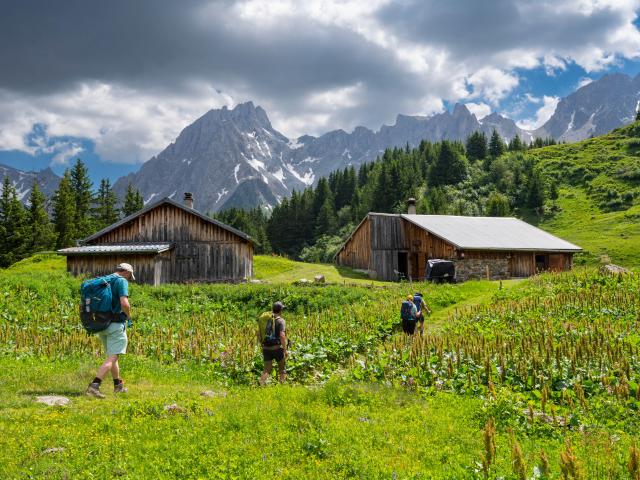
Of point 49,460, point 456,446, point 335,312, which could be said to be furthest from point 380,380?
point 335,312

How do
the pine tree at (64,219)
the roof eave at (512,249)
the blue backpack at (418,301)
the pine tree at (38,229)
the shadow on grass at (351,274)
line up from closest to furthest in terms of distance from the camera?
the blue backpack at (418,301) < the roof eave at (512,249) < the shadow on grass at (351,274) < the pine tree at (38,229) < the pine tree at (64,219)

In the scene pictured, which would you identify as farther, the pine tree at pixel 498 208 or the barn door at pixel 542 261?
the pine tree at pixel 498 208

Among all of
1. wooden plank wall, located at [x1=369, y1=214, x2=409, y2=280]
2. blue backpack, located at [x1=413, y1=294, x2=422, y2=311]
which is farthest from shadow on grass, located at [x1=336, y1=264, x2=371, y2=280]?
blue backpack, located at [x1=413, y1=294, x2=422, y2=311]

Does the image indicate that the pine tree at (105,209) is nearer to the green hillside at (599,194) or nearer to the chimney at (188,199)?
the chimney at (188,199)

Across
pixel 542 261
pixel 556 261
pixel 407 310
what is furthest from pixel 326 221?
pixel 407 310

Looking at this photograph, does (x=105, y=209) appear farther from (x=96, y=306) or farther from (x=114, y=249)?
(x=96, y=306)

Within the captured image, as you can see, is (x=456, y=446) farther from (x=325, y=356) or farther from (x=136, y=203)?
(x=136, y=203)

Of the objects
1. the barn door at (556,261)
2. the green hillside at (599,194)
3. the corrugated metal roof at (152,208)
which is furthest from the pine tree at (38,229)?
the green hillside at (599,194)

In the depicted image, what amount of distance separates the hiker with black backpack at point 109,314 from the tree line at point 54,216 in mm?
61129

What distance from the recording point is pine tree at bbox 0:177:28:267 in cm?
5941

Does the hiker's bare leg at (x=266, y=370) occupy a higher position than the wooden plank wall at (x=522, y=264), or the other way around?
the wooden plank wall at (x=522, y=264)

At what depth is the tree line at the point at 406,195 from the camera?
94.7m

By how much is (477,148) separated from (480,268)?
314ft

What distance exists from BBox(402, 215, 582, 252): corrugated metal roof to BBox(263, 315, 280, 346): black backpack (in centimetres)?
2988
